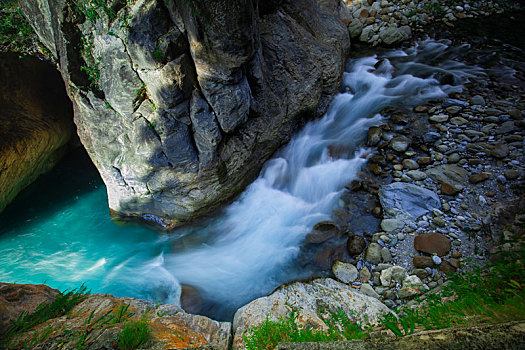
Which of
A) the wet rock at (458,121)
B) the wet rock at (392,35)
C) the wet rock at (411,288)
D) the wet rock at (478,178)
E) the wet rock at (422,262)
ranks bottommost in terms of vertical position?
the wet rock at (411,288)

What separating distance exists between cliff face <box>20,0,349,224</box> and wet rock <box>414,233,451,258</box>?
13.1 ft

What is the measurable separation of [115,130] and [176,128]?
141 cm

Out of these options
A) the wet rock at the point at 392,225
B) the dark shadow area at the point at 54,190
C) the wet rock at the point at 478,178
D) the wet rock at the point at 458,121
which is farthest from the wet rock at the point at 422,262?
the dark shadow area at the point at 54,190

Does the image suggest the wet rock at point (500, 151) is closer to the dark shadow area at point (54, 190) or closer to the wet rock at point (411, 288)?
the wet rock at point (411, 288)

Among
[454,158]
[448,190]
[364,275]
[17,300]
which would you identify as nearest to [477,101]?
[454,158]

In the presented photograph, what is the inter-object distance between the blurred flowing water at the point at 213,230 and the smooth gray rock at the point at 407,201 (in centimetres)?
111

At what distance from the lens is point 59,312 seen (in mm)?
3145

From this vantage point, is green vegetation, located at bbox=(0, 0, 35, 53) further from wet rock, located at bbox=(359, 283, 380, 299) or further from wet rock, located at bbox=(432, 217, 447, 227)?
wet rock, located at bbox=(432, 217, 447, 227)

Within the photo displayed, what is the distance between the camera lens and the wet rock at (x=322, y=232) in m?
5.66

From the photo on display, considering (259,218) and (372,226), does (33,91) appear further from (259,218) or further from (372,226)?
(372,226)

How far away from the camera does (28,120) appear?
271 inches

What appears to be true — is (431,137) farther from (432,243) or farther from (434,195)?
(432,243)

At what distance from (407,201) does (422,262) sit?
4.77ft

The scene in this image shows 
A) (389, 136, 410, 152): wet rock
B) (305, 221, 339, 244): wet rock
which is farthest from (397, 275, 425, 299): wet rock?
(389, 136, 410, 152): wet rock
